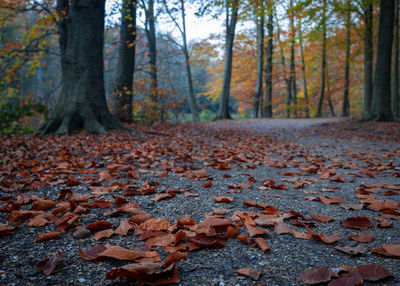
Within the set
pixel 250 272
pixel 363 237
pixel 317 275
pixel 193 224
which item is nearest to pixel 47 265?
pixel 193 224

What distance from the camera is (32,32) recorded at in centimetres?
884

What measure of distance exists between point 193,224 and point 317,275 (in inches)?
29.2

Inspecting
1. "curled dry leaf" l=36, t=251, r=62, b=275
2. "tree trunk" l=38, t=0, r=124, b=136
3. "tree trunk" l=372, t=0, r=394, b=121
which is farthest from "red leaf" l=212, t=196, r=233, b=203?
"tree trunk" l=372, t=0, r=394, b=121

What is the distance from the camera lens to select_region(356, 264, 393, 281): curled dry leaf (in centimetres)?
111

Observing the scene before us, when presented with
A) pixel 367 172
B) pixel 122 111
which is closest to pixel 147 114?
pixel 122 111

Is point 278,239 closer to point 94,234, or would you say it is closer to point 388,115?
point 94,234

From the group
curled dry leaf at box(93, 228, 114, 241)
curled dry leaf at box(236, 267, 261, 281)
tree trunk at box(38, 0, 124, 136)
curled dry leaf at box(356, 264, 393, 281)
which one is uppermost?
tree trunk at box(38, 0, 124, 136)

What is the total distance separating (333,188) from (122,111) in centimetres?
806

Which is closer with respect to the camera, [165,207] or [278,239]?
[278,239]

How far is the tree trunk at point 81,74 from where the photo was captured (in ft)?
19.5

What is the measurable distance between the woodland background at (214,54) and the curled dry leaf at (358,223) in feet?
22.8

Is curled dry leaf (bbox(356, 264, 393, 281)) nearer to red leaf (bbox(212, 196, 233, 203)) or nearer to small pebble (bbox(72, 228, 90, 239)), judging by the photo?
red leaf (bbox(212, 196, 233, 203))

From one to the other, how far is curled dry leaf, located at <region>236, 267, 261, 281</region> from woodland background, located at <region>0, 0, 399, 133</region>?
736 centimetres

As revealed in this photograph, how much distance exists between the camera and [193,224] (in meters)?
1.62
